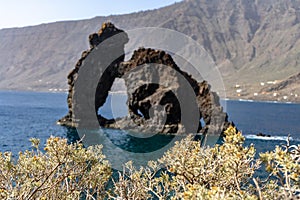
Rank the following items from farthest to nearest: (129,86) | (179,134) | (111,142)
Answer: (129,86), (179,134), (111,142)

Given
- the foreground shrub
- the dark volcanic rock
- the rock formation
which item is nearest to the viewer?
the foreground shrub

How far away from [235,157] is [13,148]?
51.9m

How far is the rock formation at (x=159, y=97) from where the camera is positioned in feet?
264

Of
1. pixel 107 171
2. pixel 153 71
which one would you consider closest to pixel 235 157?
pixel 107 171

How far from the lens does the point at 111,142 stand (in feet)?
217

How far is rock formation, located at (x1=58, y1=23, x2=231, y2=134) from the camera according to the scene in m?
80.4

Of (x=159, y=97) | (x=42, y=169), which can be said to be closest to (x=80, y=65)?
(x=159, y=97)

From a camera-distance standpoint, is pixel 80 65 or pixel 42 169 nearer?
pixel 42 169

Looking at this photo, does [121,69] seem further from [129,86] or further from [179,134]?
[179,134]

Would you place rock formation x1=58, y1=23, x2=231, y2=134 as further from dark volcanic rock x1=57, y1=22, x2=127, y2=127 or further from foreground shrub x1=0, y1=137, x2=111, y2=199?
foreground shrub x1=0, y1=137, x2=111, y2=199

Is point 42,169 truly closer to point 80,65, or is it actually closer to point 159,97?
point 159,97

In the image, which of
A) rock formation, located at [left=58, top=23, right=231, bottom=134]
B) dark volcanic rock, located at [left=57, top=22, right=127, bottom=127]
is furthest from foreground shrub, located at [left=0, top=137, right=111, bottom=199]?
dark volcanic rock, located at [left=57, top=22, right=127, bottom=127]

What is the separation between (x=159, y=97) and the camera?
82.8m

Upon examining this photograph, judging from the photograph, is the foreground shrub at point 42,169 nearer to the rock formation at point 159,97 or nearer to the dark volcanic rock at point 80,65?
the rock formation at point 159,97
